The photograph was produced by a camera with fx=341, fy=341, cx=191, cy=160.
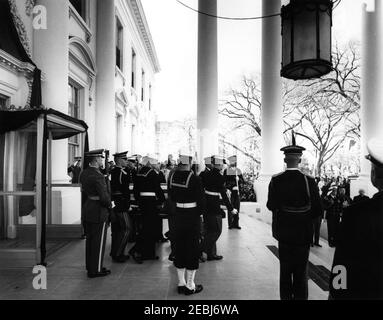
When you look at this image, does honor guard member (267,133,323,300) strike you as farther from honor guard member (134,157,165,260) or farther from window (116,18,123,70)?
window (116,18,123,70)

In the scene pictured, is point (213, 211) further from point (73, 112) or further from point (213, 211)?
point (73, 112)

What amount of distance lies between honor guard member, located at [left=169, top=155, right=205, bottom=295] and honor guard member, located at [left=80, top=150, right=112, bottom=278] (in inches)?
43.7

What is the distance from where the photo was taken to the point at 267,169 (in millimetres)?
14117

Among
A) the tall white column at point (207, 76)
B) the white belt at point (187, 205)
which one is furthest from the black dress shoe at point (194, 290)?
the tall white column at point (207, 76)

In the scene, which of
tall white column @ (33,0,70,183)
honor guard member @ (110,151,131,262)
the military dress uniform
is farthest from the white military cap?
tall white column @ (33,0,70,183)

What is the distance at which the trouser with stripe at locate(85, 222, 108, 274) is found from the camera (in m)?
5.38

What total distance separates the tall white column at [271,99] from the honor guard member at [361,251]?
12.2m

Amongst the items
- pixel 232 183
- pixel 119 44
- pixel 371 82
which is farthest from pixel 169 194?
pixel 119 44

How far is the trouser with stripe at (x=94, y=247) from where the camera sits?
5.38 metres

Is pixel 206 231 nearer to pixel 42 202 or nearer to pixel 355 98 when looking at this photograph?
pixel 42 202

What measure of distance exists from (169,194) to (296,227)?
2.08m
